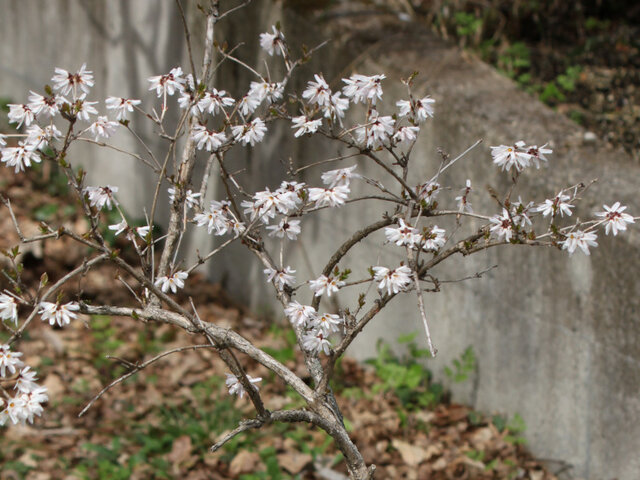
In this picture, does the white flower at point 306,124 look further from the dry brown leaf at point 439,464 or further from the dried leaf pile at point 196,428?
the dry brown leaf at point 439,464

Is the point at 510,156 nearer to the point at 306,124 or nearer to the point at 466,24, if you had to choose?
the point at 306,124

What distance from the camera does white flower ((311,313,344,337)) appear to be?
7.19 feet

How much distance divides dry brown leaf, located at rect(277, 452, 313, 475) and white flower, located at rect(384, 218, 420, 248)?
2310 millimetres

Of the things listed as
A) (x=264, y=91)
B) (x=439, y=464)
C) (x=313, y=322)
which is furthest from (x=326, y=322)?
(x=439, y=464)

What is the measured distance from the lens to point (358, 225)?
16.1ft

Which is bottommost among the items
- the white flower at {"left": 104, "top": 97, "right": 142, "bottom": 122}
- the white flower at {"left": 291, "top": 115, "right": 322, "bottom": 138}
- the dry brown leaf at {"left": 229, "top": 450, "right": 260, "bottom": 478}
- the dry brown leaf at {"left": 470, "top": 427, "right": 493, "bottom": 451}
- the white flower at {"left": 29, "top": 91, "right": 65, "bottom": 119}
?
the dry brown leaf at {"left": 229, "top": 450, "right": 260, "bottom": 478}

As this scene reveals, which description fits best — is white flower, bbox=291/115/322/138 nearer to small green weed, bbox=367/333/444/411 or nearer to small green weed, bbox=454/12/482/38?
small green weed, bbox=367/333/444/411

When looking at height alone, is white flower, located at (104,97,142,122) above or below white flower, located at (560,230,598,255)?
above

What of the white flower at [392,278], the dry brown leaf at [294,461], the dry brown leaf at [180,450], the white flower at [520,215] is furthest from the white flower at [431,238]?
the dry brown leaf at [180,450]

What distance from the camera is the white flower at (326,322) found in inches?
86.3

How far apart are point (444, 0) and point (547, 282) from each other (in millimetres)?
2799

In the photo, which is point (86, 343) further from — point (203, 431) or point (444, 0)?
point (444, 0)

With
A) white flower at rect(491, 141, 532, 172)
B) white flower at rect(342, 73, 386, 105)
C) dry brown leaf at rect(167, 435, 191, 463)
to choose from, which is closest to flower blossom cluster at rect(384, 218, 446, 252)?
white flower at rect(491, 141, 532, 172)

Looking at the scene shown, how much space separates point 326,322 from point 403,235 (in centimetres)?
35
